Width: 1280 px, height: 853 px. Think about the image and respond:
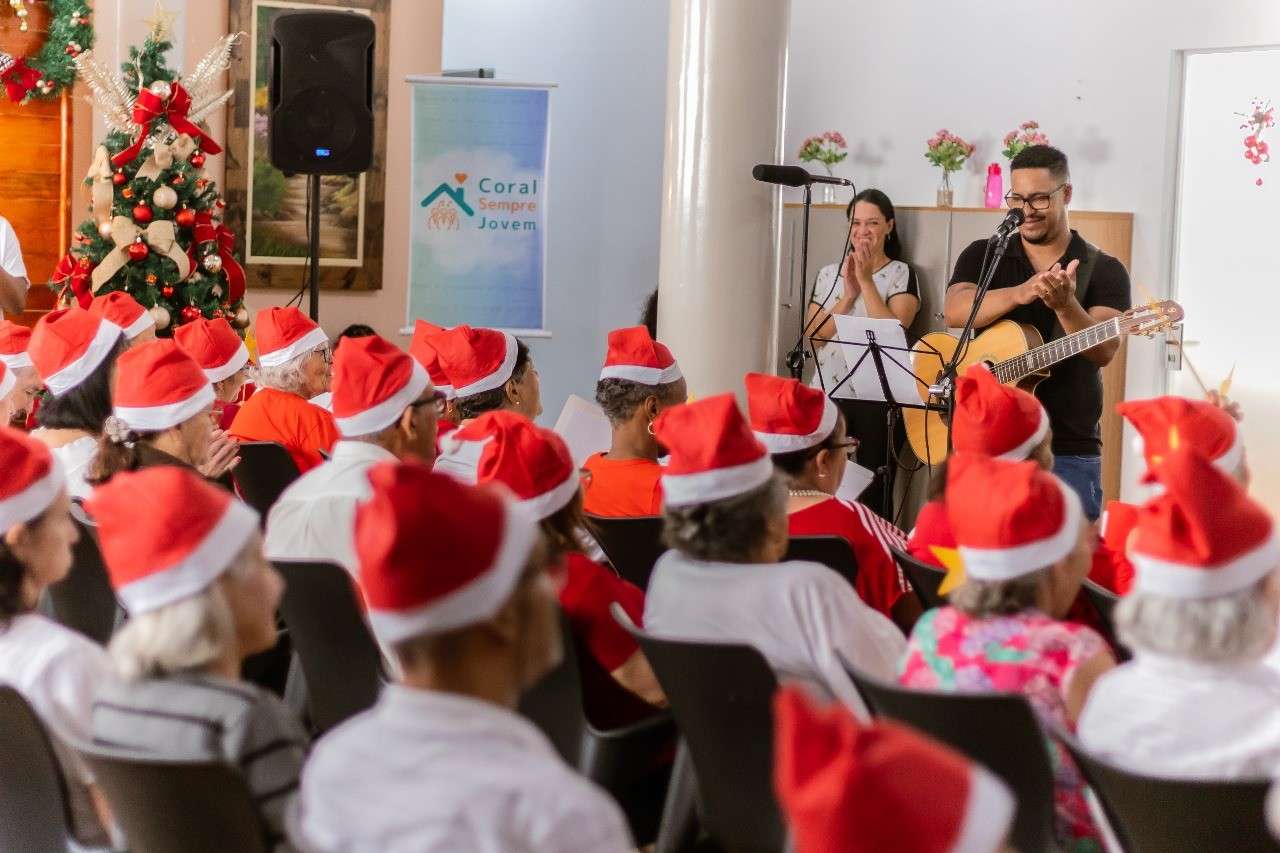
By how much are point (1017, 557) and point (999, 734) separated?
32 cm

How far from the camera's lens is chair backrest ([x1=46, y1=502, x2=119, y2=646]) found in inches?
134

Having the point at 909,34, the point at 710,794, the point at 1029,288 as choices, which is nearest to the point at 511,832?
the point at 710,794

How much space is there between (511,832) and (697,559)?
1223 millimetres

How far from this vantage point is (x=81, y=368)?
4266mm

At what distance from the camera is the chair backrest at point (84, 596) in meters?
3.40

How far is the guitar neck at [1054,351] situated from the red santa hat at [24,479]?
332 centimetres

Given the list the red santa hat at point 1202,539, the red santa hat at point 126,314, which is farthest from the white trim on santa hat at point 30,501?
the red santa hat at point 126,314

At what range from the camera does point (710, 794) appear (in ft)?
8.08

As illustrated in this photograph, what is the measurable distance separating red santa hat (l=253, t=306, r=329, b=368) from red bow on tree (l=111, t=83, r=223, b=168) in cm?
220

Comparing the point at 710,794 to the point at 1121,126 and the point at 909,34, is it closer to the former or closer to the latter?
the point at 1121,126

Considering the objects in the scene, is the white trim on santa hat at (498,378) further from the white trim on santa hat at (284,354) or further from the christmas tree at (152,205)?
the christmas tree at (152,205)

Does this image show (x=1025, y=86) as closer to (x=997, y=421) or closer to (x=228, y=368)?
(x=228, y=368)

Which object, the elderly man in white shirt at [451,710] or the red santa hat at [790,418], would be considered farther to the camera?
the red santa hat at [790,418]

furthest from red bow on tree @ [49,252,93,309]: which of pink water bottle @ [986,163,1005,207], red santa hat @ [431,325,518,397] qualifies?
pink water bottle @ [986,163,1005,207]
